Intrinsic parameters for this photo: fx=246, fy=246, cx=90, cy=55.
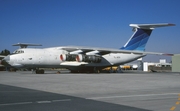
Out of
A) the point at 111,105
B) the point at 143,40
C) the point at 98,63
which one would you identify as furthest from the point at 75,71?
the point at 111,105

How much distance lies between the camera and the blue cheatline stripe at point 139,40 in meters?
38.0

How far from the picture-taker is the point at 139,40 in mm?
38250

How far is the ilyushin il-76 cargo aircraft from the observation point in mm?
31078

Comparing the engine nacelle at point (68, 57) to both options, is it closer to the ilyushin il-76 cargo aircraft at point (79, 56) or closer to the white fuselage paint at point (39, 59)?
the ilyushin il-76 cargo aircraft at point (79, 56)

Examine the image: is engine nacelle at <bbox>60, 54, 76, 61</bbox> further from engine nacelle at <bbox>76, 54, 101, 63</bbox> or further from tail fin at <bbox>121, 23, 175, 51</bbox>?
tail fin at <bbox>121, 23, 175, 51</bbox>

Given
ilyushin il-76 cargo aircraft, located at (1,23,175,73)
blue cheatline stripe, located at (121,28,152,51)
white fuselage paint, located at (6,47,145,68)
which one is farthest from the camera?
blue cheatline stripe, located at (121,28,152,51)

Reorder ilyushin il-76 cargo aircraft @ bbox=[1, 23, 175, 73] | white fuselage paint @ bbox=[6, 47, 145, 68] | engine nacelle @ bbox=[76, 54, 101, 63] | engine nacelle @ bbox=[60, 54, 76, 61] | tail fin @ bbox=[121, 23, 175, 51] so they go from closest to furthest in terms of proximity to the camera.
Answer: white fuselage paint @ bbox=[6, 47, 145, 68], ilyushin il-76 cargo aircraft @ bbox=[1, 23, 175, 73], engine nacelle @ bbox=[60, 54, 76, 61], engine nacelle @ bbox=[76, 54, 101, 63], tail fin @ bbox=[121, 23, 175, 51]

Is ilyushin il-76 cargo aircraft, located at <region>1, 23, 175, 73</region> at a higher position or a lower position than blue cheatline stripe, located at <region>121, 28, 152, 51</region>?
lower

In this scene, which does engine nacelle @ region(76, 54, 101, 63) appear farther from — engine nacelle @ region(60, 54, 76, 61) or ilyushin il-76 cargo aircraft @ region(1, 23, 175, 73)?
engine nacelle @ region(60, 54, 76, 61)

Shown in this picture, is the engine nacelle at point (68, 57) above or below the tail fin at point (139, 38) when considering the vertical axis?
below

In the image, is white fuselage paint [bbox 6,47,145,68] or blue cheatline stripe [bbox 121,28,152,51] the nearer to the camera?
white fuselage paint [bbox 6,47,145,68]

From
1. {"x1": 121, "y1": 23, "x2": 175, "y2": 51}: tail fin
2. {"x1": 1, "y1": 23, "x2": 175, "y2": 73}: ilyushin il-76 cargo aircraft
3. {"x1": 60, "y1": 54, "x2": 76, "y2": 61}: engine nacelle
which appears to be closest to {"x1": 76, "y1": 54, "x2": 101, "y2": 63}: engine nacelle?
{"x1": 1, "y1": 23, "x2": 175, "y2": 73}: ilyushin il-76 cargo aircraft

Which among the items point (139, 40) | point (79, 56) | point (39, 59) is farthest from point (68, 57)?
point (139, 40)

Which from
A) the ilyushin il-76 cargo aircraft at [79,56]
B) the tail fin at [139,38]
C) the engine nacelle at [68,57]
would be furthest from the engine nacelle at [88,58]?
the tail fin at [139,38]
